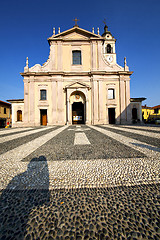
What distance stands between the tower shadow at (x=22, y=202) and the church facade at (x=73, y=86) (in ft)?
43.4

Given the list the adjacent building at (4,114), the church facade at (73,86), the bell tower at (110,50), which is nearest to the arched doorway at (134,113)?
the church facade at (73,86)

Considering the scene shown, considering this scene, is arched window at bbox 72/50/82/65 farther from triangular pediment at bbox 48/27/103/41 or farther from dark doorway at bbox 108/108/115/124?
dark doorway at bbox 108/108/115/124

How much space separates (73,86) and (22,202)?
14.6 meters

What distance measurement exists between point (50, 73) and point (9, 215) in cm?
1567

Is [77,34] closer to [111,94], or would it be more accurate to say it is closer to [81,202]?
[111,94]

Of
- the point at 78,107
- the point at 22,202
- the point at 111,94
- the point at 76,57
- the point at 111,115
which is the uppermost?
the point at 76,57

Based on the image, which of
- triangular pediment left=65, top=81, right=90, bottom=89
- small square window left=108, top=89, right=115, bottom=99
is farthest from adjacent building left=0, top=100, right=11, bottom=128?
small square window left=108, top=89, right=115, bottom=99

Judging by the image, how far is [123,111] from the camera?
1506 cm

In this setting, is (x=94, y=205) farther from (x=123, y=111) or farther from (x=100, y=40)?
(x=100, y=40)

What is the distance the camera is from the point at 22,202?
870 millimetres

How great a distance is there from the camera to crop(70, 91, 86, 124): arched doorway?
15278 millimetres

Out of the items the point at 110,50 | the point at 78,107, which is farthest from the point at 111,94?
the point at 110,50

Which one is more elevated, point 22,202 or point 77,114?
point 77,114

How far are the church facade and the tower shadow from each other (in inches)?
521
